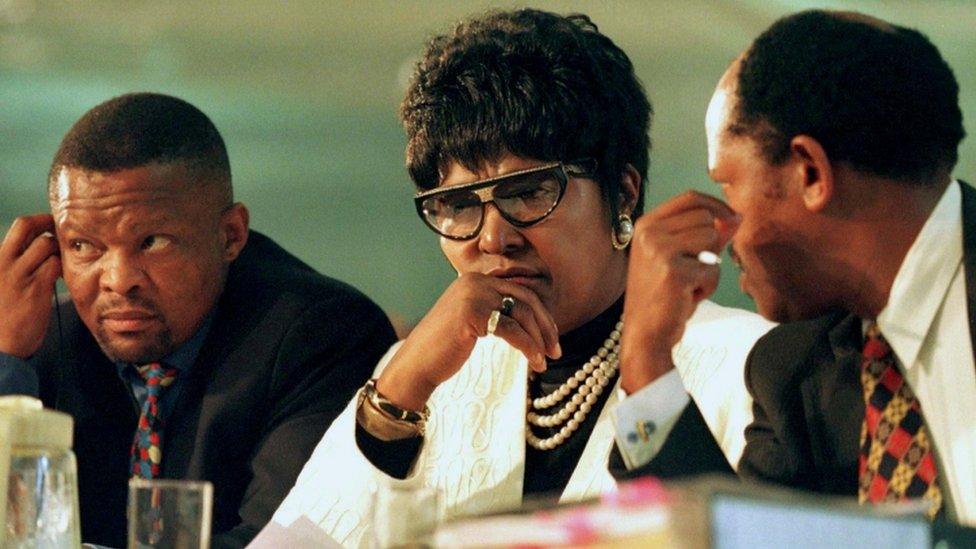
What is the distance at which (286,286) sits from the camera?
2.39 metres

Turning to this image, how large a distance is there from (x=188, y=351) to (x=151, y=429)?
145 millimetres

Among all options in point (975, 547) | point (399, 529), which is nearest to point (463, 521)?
point (399, 529)

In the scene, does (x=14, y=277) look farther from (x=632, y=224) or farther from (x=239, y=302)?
(x=632, y=224)

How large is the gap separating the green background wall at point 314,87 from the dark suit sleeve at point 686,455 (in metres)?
1.59

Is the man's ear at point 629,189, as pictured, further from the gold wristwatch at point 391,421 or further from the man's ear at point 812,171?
the man's ear at point 812,171

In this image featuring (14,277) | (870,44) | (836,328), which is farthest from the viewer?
(14,277)

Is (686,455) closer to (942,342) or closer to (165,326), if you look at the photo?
(942,342)

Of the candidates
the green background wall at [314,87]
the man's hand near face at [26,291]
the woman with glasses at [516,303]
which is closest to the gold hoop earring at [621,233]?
the woman with glasses at [516,303]

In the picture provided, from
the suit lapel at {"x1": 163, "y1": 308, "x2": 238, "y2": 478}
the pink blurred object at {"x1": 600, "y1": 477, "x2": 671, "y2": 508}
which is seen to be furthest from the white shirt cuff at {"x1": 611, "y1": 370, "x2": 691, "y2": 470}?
the suit lapel at {"x1": 163, "y1": 308, "x2": 238, "y2": 478}

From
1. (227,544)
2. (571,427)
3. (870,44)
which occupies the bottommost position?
(227,544)

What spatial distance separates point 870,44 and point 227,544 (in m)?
1.04

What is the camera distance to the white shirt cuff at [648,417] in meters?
1.42

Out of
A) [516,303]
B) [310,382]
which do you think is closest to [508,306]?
[516,303]

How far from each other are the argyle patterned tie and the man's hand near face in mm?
1381
